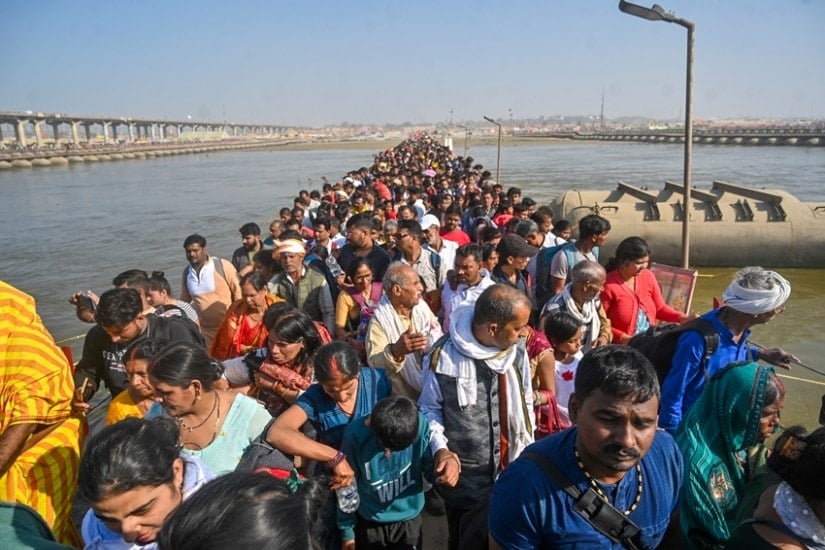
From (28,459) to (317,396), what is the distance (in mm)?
1135

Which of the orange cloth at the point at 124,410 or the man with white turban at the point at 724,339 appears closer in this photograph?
the man with white turban at the point at 724,339

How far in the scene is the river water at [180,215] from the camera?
8.77 metres

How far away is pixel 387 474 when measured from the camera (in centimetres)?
237

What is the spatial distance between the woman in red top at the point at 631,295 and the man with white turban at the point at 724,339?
121cm

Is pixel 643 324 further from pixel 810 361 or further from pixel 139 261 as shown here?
pixel 139 261

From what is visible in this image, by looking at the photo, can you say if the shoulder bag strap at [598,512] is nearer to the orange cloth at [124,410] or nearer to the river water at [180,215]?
the orange cloth at [124,410]

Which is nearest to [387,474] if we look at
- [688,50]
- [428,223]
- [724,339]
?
[724,339]

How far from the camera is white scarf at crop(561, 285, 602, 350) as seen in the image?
3.50m

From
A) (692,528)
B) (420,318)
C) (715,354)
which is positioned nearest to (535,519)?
(692,528)

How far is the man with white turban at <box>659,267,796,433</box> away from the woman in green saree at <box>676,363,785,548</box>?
42 cm

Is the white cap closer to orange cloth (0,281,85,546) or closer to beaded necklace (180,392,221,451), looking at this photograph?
beaded necklace (180,392,221,451)

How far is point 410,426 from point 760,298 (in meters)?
1.66

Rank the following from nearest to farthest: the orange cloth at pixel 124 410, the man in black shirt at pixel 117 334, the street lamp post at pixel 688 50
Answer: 1. the orange cloth at pixel 124 410
2. the man in black shirt at pixel 117 334
3. the street lamp post at pixel 688 50

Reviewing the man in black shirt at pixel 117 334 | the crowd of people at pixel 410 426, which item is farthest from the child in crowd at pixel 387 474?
the man in black shirt at pixel 117 334
